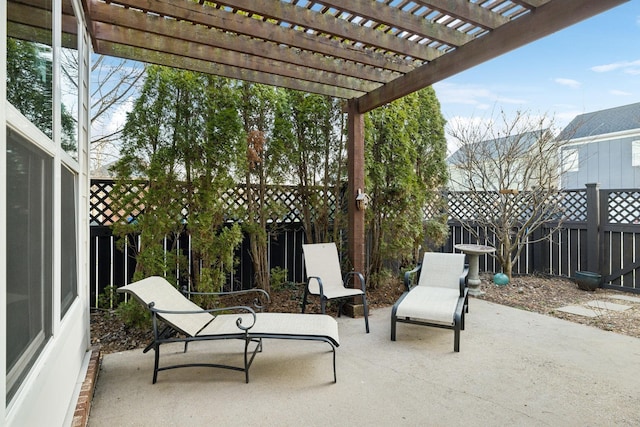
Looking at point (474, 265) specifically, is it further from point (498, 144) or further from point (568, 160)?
point (568, 160)

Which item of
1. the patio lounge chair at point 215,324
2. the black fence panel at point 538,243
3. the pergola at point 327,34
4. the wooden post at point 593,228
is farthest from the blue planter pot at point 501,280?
the patio lounge chair at point 215,324

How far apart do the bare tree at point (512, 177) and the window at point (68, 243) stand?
18.1 ft

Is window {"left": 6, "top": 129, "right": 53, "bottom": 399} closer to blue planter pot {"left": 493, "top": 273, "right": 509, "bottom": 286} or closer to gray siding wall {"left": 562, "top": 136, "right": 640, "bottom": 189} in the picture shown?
blue planter pot {"left": 493, "top": 273, "right": 509, "bottom": 286}

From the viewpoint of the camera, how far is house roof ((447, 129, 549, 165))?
6.29m

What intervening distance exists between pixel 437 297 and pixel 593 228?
3.89m

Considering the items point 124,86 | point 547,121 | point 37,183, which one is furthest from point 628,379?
point 124,86

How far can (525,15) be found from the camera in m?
2.73

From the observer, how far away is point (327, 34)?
3066mm

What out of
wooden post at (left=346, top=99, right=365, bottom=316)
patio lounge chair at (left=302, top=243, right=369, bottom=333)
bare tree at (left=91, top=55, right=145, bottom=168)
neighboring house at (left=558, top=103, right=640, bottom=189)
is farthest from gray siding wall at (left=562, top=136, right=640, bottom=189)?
bare tree at (left=91, top=55, right=145, bottom=168)

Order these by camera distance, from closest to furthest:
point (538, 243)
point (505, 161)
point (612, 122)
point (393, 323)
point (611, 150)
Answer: point (393, 323) < point (505, 161) < point (538, 243) < point (611, 150) < point (612, 122)

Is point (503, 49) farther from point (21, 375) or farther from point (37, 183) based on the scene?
point (21, 375)

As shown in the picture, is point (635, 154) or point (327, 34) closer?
point (327, 34)

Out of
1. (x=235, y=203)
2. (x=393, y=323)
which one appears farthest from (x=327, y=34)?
(x=393, y=323)

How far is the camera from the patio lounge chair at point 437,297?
350 cm
